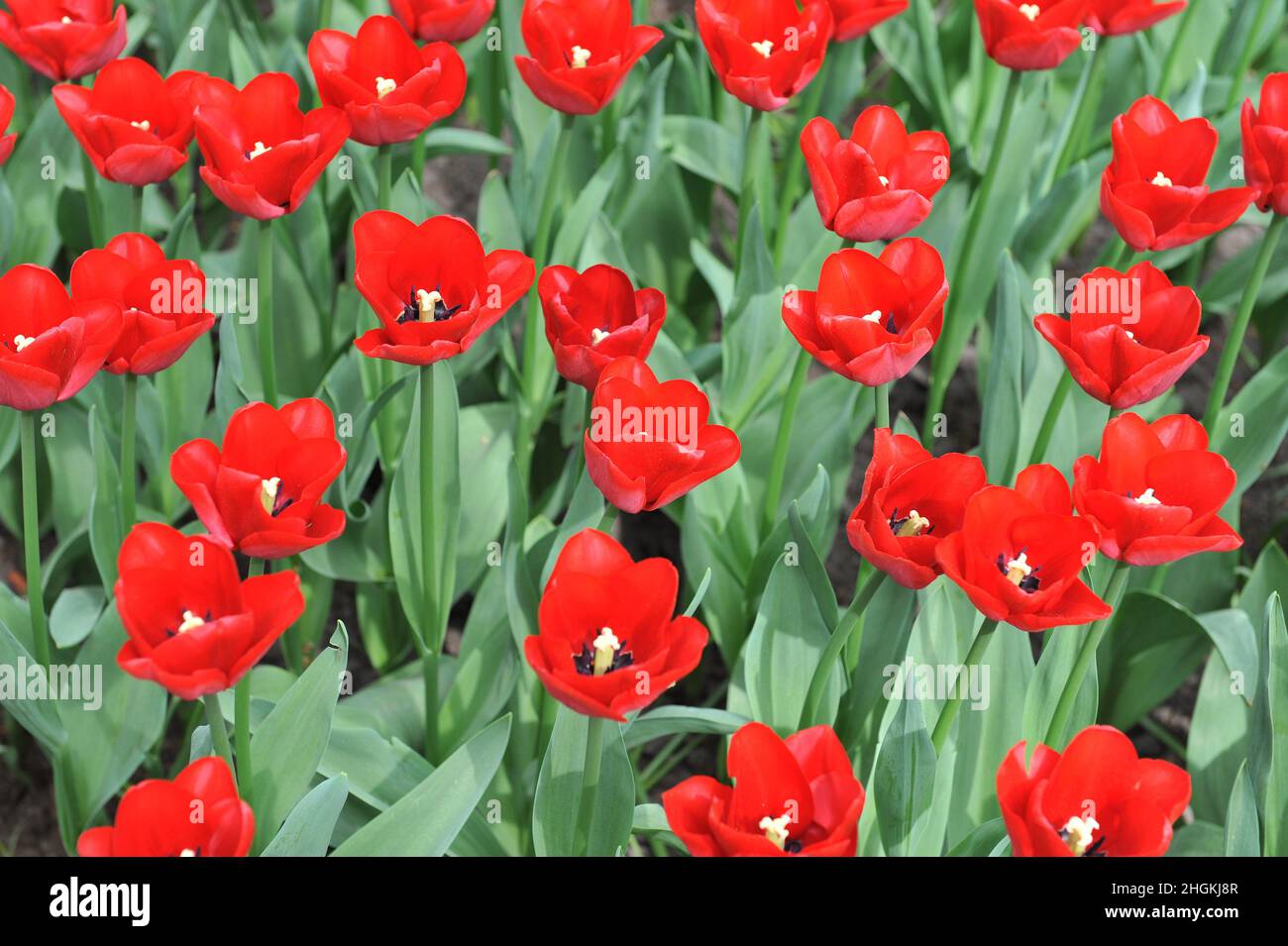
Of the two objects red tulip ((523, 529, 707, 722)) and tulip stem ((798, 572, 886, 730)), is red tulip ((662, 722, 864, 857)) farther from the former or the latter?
tulip stem ((798, 572, 886, 730))

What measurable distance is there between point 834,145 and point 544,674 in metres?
0.84

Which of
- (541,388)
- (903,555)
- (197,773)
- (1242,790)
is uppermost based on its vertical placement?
(903,555)

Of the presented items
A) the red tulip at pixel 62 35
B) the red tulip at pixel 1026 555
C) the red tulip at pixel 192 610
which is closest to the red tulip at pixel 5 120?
the red tulip at pixel 62 35

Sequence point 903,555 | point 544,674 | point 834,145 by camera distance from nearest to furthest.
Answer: point 544,674, point 903,555, point 834,145

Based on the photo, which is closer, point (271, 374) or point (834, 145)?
point (834, 145)

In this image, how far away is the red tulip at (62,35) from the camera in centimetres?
194

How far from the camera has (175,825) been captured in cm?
116

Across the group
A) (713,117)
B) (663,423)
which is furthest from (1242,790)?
(713,117)

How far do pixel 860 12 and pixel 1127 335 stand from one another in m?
0.78

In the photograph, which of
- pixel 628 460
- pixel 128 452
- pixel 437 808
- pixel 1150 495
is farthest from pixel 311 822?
pixel 1150 495

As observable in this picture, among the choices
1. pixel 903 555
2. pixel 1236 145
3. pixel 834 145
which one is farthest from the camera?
pixel 1236 145

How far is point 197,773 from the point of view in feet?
3.90

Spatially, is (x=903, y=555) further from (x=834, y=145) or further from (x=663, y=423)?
(x=834, y=145)

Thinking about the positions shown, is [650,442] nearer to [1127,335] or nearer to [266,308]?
[1127,335]
